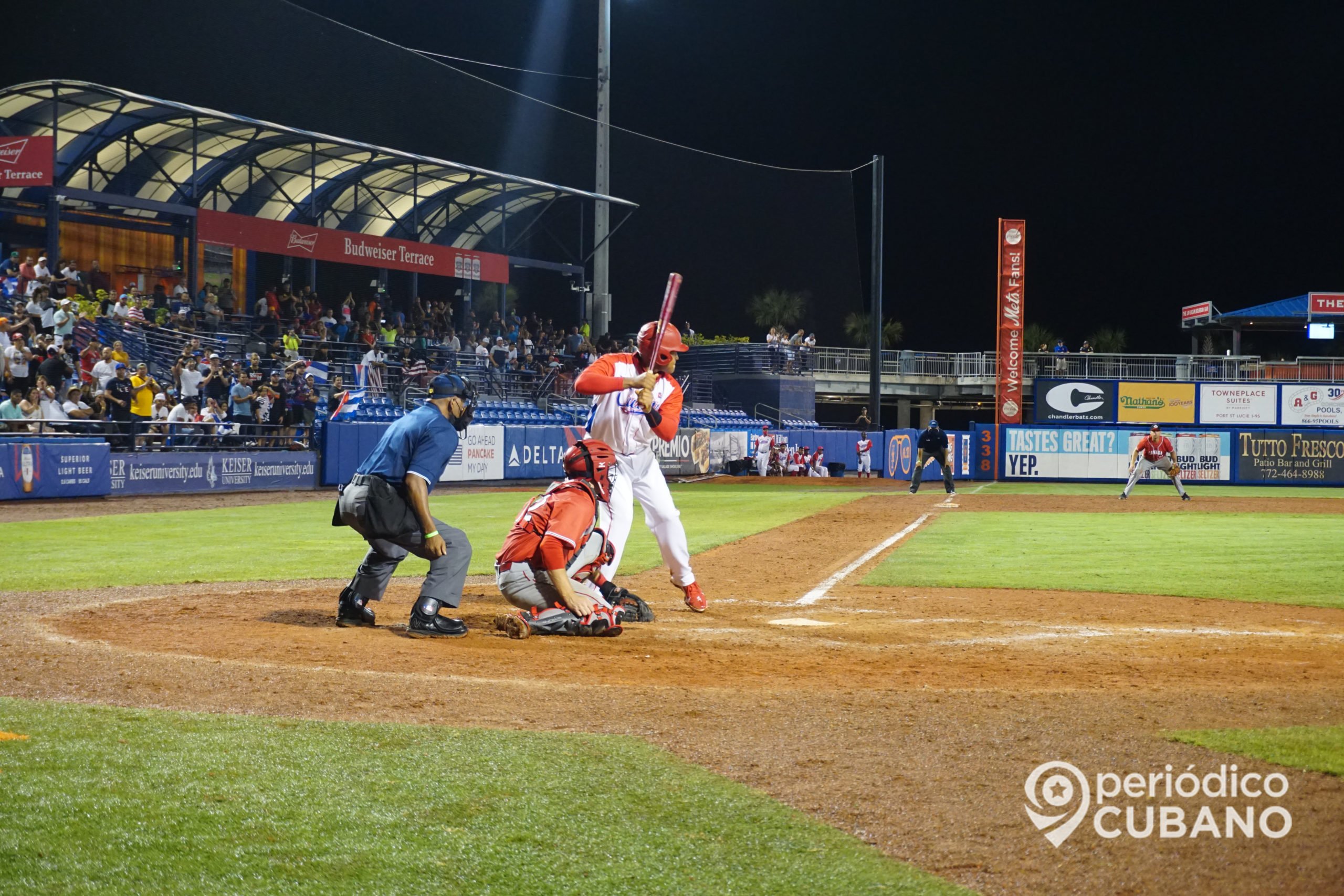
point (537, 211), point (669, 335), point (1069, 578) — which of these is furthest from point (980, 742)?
point (537, 211)

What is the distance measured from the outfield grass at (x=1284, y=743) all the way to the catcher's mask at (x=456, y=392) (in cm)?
451

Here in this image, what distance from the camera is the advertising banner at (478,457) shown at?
1110 inches

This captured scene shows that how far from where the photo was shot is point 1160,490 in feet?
110

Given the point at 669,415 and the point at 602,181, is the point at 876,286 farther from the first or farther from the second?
the point at 669,415

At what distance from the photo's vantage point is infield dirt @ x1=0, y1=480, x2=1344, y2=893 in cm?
343

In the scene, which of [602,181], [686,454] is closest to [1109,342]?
[686,454]

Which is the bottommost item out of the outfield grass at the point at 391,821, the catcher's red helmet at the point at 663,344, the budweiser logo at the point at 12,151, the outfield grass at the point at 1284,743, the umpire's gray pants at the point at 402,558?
the outfield grass at the point at 1284,743

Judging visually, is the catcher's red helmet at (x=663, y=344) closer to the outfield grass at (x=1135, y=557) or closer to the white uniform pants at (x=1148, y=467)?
the outfield grass at (x=1135, y=557)

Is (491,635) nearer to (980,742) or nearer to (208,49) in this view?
(980,742)

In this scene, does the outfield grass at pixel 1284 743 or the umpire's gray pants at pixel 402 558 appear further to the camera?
the umpire's gray pants at pixel 402 558

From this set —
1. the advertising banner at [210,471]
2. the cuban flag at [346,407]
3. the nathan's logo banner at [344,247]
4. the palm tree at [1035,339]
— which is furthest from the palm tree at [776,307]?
the advertising banner at [210,471]

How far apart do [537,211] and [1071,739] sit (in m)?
37.0

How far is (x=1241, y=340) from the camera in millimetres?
63156

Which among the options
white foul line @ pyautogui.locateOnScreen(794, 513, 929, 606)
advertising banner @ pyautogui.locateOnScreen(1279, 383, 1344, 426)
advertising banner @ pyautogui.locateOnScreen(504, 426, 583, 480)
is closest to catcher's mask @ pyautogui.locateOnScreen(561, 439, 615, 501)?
white foul line @ pyautogui.locateOnScreen(794, 513, 929, 606)
